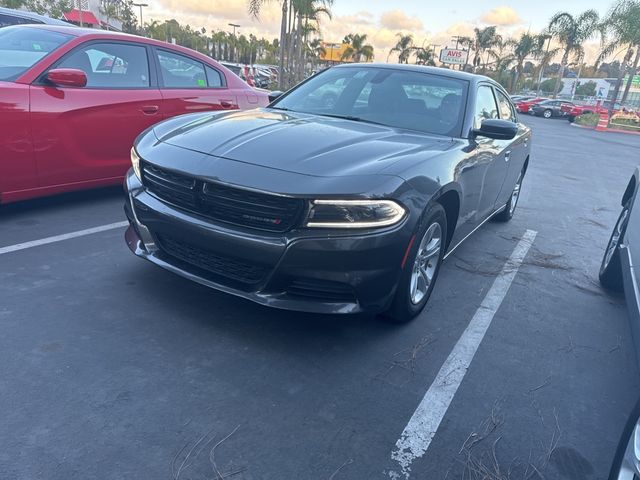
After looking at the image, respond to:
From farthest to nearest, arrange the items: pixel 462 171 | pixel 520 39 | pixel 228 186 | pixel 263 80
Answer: pixel 520 39
pixel 263 80
pixel 462 171
pixel 228 186

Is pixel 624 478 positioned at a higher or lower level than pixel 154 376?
higher

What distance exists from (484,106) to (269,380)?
9.77ft

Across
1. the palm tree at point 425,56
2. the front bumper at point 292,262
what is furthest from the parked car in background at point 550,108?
the front bumper at point 292,262

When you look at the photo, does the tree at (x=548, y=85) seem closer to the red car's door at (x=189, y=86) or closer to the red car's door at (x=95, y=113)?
the red car's door at (x=189, y=86)

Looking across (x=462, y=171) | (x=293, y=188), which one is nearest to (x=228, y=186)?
(x=293, y=188)

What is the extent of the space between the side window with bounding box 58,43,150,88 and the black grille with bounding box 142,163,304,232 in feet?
7.71

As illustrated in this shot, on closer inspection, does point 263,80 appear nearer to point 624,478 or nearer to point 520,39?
point 520,39

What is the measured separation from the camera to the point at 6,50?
4449 millimetres

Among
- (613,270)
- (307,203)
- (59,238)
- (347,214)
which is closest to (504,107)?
(613,270)

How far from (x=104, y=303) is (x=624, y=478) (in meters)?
2.74

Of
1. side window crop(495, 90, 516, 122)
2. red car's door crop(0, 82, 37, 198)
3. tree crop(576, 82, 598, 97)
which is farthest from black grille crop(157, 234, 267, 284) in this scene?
tree crop(576, 82, 598, 97)

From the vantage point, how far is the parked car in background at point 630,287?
180cm

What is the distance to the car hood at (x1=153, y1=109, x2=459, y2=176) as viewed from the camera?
107 inches

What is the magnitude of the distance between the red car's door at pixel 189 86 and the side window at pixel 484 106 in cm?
291
